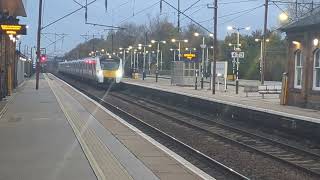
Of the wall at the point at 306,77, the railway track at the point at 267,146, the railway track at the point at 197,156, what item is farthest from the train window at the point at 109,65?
the railway track at the point at 197,156

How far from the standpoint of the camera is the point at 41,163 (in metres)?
10.5

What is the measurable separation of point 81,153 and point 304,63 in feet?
61.0

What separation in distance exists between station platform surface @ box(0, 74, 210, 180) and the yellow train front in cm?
2785

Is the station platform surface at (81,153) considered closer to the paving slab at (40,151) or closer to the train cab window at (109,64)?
the paving slab at (40,151)

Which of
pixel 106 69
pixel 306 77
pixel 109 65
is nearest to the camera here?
pixel 306 77

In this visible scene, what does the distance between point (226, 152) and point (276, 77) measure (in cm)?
6115

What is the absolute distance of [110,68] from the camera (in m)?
48.0

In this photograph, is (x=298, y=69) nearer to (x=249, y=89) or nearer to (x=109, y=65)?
(x=249, y=89)

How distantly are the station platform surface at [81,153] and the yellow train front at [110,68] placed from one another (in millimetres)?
27850

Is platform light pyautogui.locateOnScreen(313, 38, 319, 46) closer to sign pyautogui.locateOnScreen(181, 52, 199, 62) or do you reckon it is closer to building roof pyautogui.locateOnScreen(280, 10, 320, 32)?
building roof pyautogui.locateOnScreen(280, 10, 320, 32)

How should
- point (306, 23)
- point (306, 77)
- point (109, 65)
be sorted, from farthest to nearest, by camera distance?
point (109, 65) < point (306, 23) < point (306, 77)

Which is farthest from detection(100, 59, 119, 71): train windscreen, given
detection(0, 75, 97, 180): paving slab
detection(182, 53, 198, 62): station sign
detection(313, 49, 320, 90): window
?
detection(0, 75, 97, 180): paving slab

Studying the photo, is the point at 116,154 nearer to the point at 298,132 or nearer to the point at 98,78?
the point at 298,132

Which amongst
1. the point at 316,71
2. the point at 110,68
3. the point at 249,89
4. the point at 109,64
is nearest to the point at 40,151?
the point at 316,71
